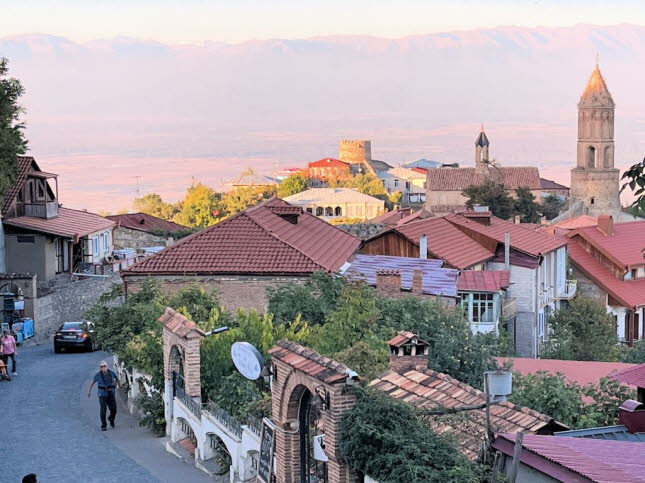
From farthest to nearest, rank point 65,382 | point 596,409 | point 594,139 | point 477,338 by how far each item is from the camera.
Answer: point 594,139 < point 65,382 < point 477,338 < point 596,409

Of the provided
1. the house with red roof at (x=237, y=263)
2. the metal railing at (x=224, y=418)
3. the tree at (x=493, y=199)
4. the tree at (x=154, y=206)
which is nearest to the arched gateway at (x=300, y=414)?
the metal railing at (x=224, y=418)

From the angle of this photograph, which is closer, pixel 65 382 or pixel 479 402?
pixel 479 402

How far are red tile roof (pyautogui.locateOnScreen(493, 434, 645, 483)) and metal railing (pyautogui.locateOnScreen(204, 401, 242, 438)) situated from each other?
244 inches

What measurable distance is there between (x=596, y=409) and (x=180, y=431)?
23.6ft

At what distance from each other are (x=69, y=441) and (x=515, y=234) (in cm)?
3025

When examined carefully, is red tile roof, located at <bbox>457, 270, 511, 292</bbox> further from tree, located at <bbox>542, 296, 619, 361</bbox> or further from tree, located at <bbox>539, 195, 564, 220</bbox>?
tree, located at <bbox>539, 195, 564, 220</bbox>

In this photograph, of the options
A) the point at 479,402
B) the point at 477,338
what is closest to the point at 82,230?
the point at 477,338

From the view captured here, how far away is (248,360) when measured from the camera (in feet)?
58.2

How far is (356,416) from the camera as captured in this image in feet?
44.8

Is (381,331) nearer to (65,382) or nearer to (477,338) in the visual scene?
(477,338)

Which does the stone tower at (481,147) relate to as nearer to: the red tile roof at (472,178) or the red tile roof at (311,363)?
the red tile roof at (472,178)

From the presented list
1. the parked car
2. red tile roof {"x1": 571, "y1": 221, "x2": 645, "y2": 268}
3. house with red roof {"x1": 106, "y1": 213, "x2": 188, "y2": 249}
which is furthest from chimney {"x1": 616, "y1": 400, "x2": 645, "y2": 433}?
house with red roof {"x1": 106, "y1": 213, "x2": 188, "y2": 249}

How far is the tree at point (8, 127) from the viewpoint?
127 feet

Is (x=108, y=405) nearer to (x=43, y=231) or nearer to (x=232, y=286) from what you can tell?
(x=232, y=286)
